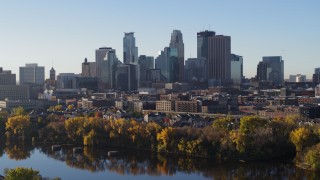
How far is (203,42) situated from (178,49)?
5825mm

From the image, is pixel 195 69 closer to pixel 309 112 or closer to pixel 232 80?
pixel 232 80

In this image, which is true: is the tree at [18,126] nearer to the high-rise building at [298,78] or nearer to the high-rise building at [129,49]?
the high-rise building at [129,49]

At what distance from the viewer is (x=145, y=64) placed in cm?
12244

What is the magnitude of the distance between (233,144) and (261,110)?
81.4ft

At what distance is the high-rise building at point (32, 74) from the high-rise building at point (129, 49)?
1838 cm

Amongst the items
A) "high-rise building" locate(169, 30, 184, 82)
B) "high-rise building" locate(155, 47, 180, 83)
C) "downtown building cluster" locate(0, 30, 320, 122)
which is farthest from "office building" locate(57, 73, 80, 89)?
"high-rise building" locate(169, 30, 184, 82)

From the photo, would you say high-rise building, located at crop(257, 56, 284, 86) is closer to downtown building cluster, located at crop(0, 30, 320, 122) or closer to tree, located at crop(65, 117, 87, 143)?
downtown building cluster, located at crop(0, 30, 320, 122)

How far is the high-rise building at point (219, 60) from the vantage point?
4375 inches

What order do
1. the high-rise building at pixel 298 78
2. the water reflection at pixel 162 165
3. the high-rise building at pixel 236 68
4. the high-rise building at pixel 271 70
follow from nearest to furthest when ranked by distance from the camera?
the water reflection at pixel 162 165 → the high-rise building at pixel 271 70 → the high-rise building at pixel 236 68 → the high-rise building at pixel 298 78

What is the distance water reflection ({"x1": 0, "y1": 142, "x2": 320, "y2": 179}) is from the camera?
24.2 metres

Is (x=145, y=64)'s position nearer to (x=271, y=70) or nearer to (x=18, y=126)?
(x=271, y=70)

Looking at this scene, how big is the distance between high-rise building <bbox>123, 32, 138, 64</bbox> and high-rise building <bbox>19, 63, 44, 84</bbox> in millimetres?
18377

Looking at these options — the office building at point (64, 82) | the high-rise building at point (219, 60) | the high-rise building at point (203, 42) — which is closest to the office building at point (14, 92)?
the office building at point (64, 82)

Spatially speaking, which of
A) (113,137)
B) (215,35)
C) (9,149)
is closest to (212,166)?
(113,137)
